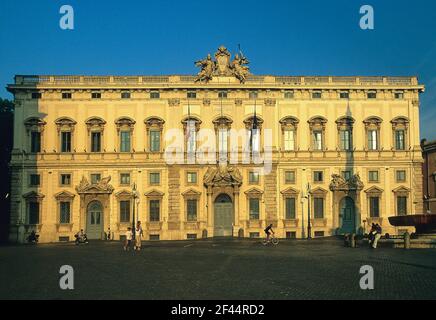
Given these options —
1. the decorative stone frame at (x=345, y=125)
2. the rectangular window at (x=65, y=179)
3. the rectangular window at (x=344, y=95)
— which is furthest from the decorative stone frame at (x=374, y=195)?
the rectangular window at (x=65, y=179)

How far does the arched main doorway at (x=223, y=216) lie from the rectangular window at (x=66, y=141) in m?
15.1

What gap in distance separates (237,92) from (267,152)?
650cm

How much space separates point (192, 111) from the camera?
5425 cm

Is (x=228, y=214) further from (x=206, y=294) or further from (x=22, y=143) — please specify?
(x=206, y=294)

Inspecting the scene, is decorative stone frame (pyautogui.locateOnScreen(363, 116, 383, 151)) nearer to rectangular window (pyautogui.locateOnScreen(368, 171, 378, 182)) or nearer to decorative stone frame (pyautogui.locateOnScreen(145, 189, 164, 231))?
rectangular window (pyautogui.locateOnScreen(368, 171, 378, 182))

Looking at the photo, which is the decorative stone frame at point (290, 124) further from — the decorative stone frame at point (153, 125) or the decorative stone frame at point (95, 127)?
the decorative stone frame at point (95, 127)

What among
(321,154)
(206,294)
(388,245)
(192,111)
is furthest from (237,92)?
(206,294)

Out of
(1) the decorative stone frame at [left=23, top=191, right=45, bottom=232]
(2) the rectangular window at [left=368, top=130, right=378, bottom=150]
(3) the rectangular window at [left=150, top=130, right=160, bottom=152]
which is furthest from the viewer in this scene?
(2) the rectangular window at [left=368, top=130, right=378, bottom=150]

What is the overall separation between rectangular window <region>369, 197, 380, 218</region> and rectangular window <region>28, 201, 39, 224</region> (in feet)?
103

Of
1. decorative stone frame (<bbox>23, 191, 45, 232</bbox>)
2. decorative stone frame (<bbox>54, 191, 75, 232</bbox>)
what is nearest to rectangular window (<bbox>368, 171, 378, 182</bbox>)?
decorative stone frame (<bbox>54, 191, 75, 232</bbox>)

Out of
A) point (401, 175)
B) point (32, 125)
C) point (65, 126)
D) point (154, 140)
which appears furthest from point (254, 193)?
point (32, 125)

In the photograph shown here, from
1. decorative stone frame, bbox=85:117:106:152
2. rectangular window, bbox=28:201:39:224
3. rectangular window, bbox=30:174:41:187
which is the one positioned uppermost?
decorative stone frame, bbox=85:117:106:152

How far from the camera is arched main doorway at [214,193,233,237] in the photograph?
53.1 m

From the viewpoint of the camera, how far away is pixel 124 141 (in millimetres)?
54062
